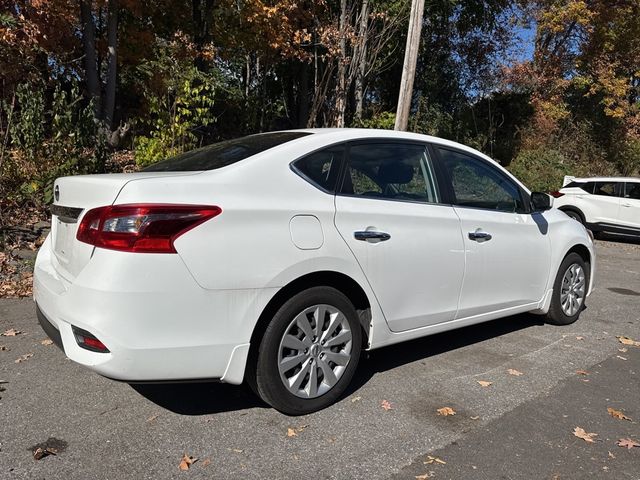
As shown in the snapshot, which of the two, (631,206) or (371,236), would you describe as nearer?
(371,236)

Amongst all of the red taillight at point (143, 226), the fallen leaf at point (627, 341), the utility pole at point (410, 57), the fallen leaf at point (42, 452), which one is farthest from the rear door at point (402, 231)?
the utility pole at point (410, 57)

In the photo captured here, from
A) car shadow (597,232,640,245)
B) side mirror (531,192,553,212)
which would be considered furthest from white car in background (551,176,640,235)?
side mirror (531,192,553,212)

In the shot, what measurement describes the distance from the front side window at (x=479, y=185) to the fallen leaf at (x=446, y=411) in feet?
4.88

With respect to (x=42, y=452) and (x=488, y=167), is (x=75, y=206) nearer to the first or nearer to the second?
(x=42, y=452)

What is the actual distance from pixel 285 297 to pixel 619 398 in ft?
8.14

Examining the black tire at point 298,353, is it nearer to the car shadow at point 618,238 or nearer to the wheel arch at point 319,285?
the wheel arch at point 319,285

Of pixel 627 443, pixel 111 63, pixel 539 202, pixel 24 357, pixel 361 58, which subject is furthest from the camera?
pixel 361 58

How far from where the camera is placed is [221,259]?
2895mm

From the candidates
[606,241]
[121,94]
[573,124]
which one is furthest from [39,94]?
[573,124]

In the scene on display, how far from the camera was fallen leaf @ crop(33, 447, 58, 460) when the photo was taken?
2848 millimetres

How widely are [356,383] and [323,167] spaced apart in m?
1.52

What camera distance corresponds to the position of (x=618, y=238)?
13.7 m

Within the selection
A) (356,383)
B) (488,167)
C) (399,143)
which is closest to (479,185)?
(488,167)

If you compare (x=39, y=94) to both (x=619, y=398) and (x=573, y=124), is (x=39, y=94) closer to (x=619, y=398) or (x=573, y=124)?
(x=619, y=398)
